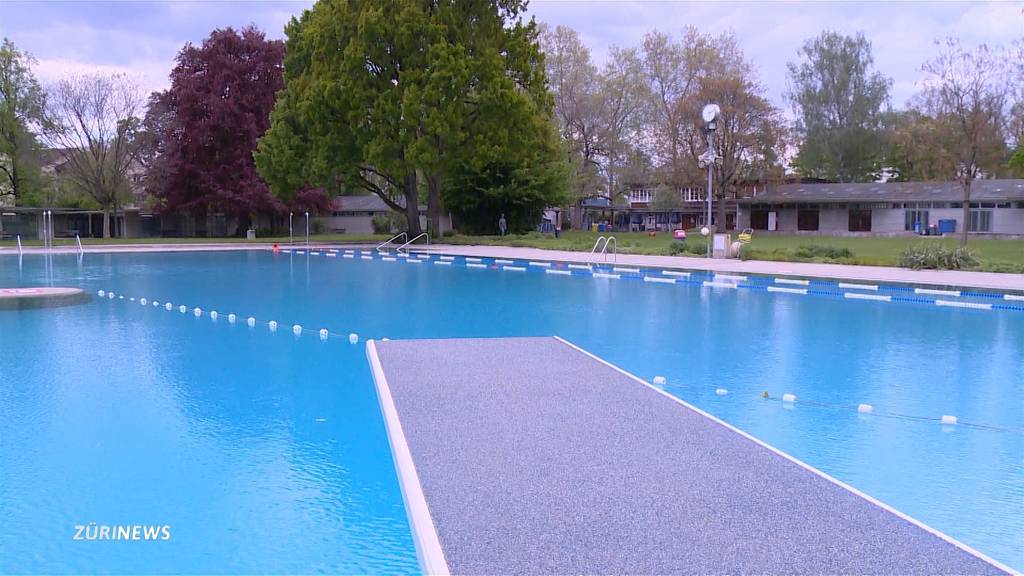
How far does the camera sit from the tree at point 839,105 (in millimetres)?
46750

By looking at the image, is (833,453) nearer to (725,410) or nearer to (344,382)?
(725,410)

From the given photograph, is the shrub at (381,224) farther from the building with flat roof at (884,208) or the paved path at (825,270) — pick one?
the paved path at (825,270)

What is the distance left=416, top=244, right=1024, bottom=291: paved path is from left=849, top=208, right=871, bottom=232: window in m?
22.6

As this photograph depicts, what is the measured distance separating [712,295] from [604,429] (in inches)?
378

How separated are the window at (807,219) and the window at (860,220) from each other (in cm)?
191

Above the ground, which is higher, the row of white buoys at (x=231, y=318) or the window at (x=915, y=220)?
the window at (x=915, y=220)

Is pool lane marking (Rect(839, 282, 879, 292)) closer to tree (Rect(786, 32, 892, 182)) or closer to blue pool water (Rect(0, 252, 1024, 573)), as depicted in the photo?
blue pool water (Rect(0, 252, 1024, 573))

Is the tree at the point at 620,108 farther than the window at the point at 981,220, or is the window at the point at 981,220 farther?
the tree at the point at 620,108

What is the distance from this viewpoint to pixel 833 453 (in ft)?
16.1

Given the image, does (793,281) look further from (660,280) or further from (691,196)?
(691,196)

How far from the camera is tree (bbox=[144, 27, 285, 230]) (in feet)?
116

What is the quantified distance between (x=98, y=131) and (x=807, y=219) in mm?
36449

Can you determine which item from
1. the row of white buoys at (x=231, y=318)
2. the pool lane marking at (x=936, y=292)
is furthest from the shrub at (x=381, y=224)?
the pool lane marking at (x=936, y=292)

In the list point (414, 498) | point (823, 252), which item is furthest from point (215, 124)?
point (414, 498)
